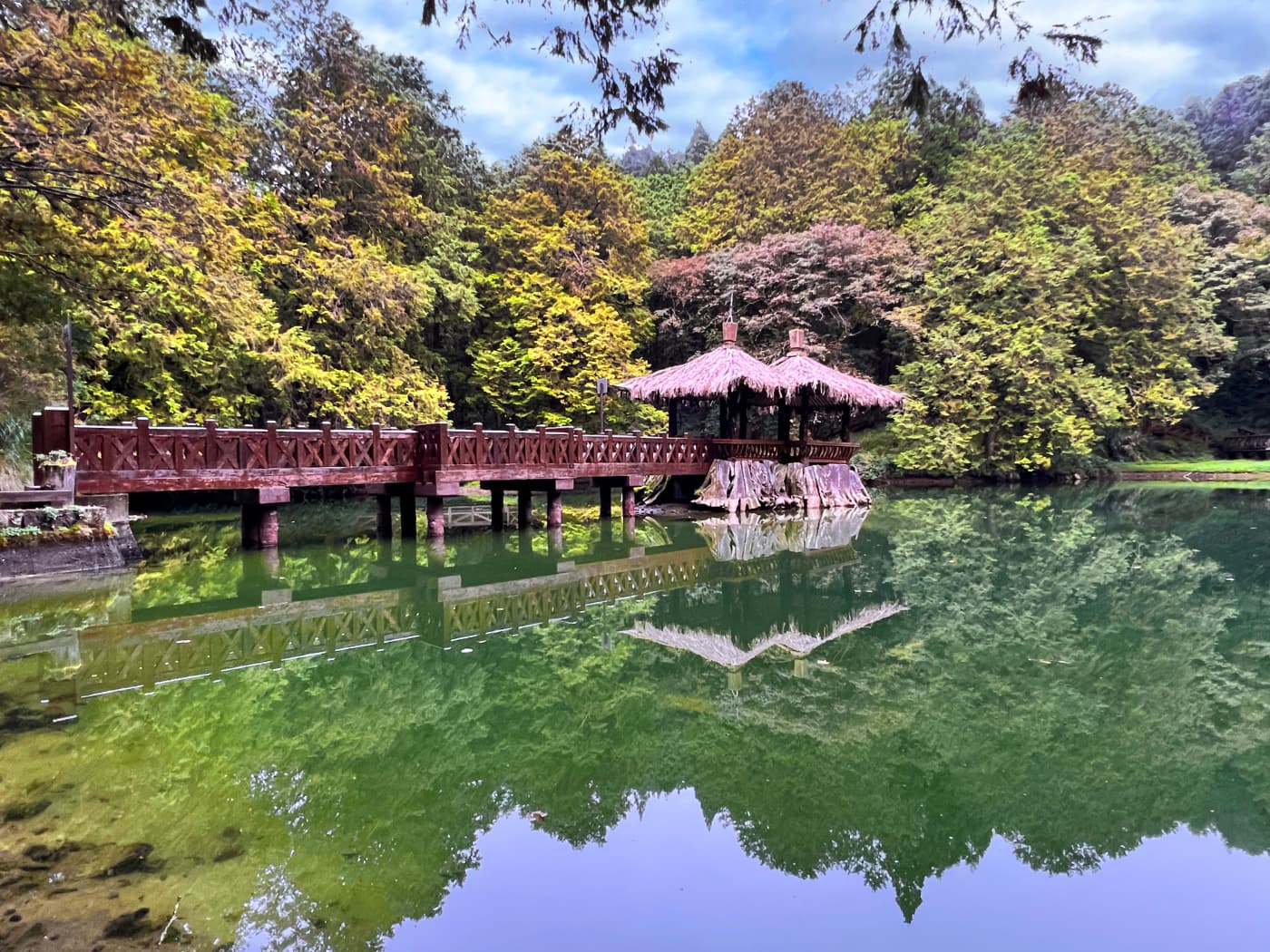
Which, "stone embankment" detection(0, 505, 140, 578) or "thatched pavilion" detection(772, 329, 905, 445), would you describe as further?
"thatched pavilion" detection(772, 329, 905, 445)

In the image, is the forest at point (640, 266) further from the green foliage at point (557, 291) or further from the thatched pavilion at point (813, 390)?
the thatched pavilion at point (813, 390)

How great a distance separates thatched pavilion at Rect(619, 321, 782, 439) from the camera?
15.8 meters

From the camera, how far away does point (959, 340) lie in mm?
23141

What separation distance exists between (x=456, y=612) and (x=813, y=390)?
11.6 m

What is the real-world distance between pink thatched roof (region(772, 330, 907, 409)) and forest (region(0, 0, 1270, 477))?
16.4ft

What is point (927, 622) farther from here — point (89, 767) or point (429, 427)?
point (429, 427)

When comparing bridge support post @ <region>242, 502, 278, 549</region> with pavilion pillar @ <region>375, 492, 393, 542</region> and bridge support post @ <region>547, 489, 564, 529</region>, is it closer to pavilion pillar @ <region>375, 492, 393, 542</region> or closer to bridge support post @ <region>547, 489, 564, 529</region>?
pavilion pillar @ <region>375, 492, 393, 542</region>

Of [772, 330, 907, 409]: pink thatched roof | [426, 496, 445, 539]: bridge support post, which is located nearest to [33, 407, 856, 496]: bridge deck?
[426, 496, 445, 539]: bridge support post

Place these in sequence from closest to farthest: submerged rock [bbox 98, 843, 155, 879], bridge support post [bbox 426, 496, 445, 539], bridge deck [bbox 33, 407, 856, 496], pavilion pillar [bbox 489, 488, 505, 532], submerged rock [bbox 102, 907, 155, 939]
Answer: submerged rock [bbox 102, 907, 155, 939] < submerged rock [bbox 98, 843, 155, 879] < bridge deck [bbox 33, 407, 856, 496] < bridge support post [bbox 426, 496, 445, 539] < pavilion pillar [bbox 489, 488, 505, 532]

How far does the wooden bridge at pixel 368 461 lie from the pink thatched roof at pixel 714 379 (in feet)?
3.66

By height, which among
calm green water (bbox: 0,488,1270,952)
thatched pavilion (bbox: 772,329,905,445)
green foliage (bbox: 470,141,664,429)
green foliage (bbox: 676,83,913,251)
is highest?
green foliage (bbox: 676,83,913,251)

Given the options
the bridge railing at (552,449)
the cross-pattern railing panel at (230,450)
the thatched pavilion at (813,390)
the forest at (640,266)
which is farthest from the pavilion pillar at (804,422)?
the cross-pattern railing panel at (230,450)

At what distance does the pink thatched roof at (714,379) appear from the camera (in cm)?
1579

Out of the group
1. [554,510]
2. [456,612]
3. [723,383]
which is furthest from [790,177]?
[456,612]
